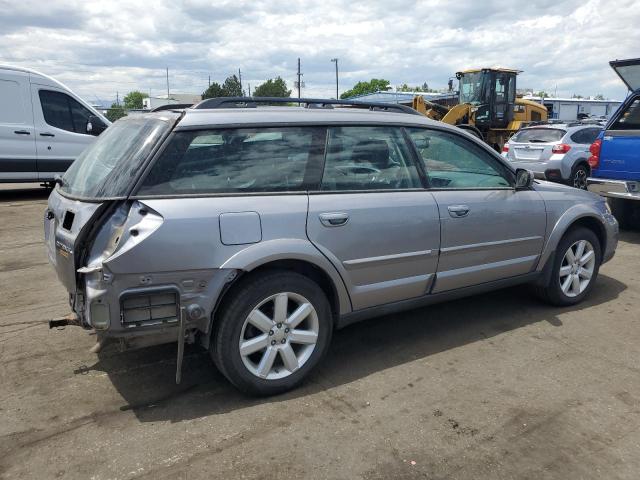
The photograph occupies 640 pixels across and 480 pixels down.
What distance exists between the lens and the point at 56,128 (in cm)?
1029

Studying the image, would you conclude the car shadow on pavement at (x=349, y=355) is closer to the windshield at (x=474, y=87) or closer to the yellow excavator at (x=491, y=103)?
the yellow excavator at (x=491, y=103)

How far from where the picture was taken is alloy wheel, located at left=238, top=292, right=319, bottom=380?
3.14 m

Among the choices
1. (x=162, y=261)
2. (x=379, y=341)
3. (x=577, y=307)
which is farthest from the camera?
(x=577, y=307)

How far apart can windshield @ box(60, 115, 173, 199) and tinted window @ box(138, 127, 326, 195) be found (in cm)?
12

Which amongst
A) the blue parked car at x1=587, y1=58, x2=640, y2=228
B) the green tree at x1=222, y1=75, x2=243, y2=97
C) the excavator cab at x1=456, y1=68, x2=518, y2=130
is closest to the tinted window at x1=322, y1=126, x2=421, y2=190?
the blue parked car at x1=587, y1=58, x2=640, y2=228

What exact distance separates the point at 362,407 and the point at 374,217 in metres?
1.17

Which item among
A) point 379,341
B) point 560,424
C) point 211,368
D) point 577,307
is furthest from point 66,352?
point 577,307

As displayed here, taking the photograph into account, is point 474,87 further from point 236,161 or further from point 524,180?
point 236,161

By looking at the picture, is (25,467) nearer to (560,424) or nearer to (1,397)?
(1,397)

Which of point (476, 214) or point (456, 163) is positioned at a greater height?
point (456, 163)

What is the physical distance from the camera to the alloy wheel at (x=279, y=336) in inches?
124

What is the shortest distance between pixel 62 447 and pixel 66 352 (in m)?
1.18

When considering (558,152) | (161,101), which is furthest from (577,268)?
(161,101)

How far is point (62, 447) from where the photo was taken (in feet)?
9.04
